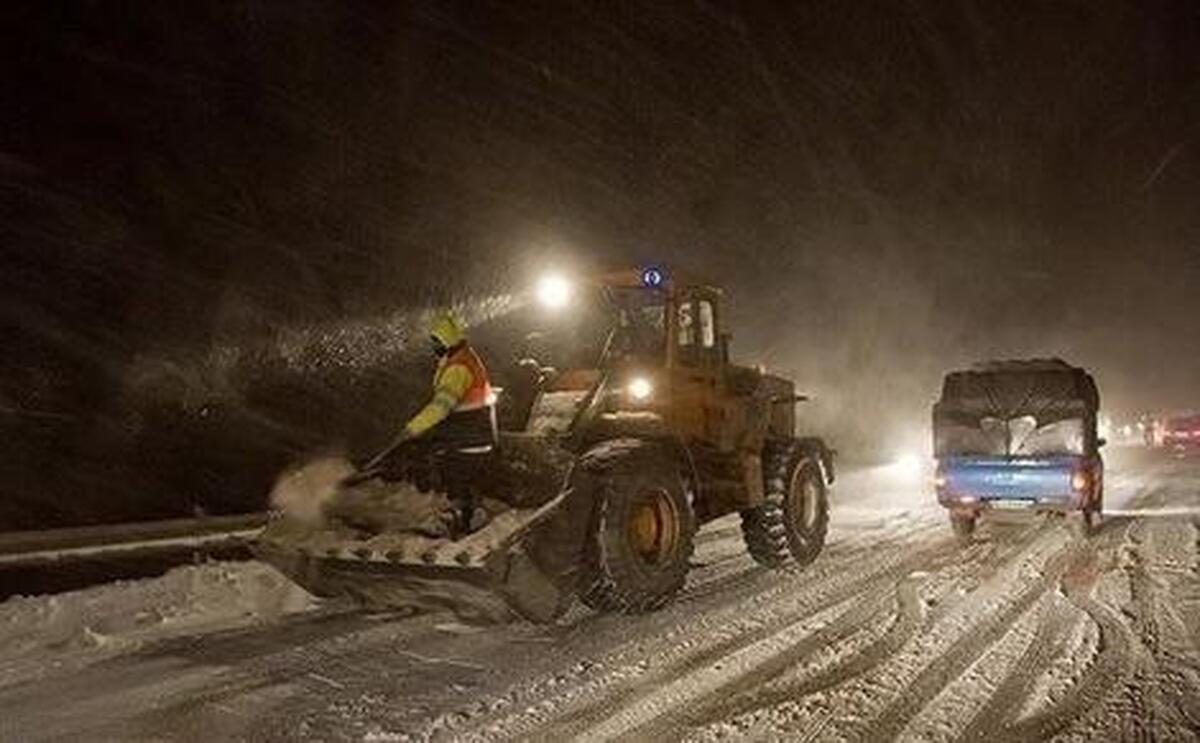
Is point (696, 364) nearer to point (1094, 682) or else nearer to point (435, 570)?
point (435, 570)

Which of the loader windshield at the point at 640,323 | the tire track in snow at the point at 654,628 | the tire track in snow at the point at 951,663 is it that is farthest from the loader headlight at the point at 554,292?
the tire track in snow at the point at 951,663

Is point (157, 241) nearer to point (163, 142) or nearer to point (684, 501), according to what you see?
point (163, 142)

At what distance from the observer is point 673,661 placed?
6820mm

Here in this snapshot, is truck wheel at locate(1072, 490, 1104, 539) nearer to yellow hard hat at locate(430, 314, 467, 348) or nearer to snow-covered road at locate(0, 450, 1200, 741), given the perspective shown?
snow-covered road at locate(0, 450, 1200, 741)

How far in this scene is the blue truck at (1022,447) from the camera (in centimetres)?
1283

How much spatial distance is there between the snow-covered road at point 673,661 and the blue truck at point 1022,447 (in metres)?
2.23

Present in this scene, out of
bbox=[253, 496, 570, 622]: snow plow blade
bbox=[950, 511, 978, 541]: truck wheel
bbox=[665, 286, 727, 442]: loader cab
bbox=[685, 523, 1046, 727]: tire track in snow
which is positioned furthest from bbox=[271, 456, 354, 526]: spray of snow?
bbox=[950, 511, 978, 541]: truck wheel

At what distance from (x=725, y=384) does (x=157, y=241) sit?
4155 centimetres

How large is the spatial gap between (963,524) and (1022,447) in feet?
3.92

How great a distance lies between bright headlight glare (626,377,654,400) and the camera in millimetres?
9289

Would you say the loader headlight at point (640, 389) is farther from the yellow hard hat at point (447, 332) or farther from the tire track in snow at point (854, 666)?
the tire track in snow at point (854, 666)

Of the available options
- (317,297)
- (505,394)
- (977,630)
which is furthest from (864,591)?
(317,297)

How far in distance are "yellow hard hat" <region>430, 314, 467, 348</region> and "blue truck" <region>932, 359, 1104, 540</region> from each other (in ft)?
24.2

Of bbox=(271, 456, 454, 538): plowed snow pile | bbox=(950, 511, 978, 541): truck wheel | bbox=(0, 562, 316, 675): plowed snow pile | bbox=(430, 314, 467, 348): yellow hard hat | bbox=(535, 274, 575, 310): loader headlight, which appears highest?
bbox=(535, 274, 575, 310): loader headlight
